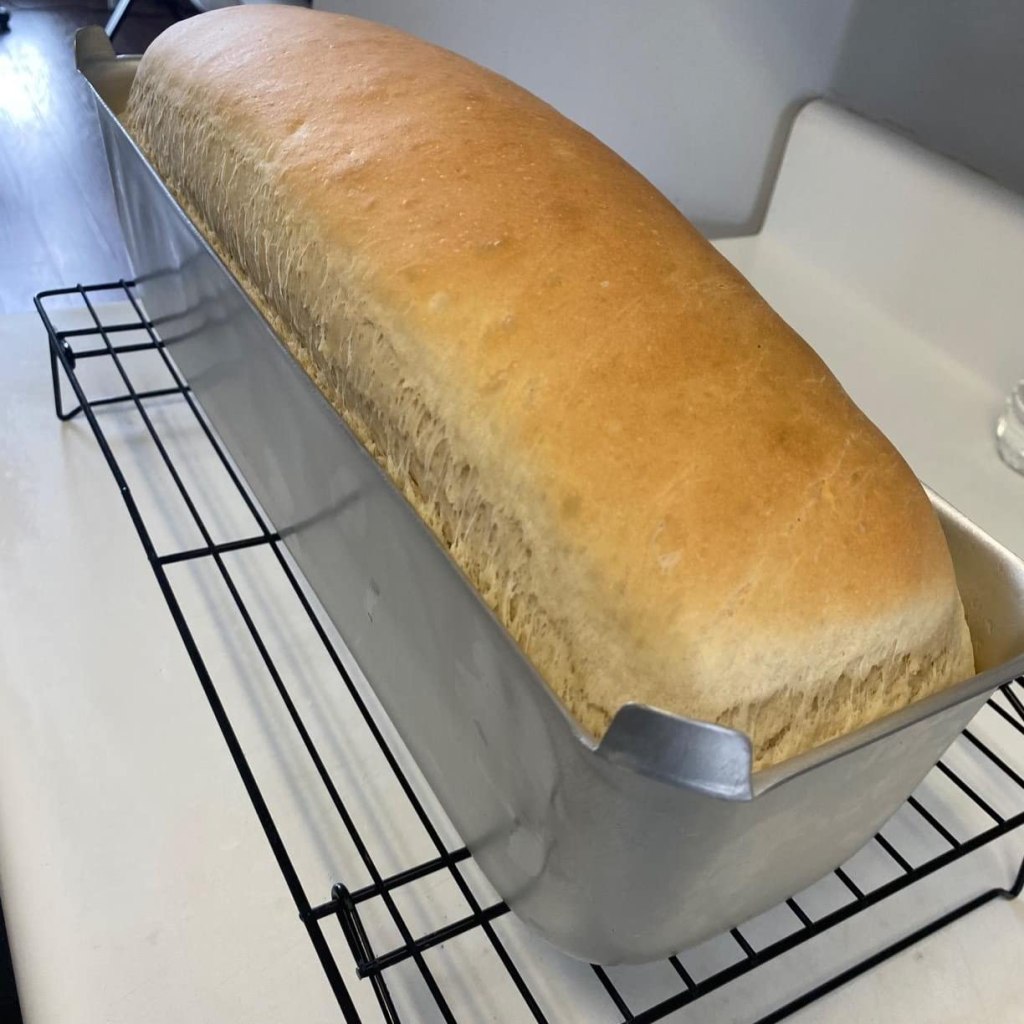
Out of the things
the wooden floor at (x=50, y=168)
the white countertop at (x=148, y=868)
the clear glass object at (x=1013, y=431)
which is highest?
the clear glass object at (x=1013, y=431)

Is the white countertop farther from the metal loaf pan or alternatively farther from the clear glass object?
the clear glass object

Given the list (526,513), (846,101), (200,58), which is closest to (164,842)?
(526,513)

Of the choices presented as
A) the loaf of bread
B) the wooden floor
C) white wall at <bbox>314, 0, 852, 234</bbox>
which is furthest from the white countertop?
the wooden floor

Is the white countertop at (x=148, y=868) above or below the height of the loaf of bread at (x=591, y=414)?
below

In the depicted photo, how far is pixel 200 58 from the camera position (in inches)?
30.2

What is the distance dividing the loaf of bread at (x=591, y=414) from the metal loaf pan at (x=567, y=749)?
0.03 metres

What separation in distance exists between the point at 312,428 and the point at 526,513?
15 centimetres

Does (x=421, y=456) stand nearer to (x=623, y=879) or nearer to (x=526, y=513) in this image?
(x=526, y=513)

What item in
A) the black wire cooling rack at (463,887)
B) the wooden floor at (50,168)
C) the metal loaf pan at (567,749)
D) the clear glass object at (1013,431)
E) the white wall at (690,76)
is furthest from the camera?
the wooden floor at (50,168)

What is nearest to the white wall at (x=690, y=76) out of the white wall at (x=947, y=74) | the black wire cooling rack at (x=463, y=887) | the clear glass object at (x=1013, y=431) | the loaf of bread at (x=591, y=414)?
the white wall at (x=947, y=74)

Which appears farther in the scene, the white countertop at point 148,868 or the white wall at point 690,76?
the white wall at point 690,76

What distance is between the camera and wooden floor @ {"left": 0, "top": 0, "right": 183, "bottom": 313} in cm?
179

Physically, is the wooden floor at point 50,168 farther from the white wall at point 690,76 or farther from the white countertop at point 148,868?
the white countertop at point 148,868

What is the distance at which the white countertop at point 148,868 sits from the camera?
480 mm
